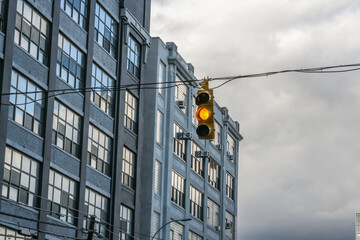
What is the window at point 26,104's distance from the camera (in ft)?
135

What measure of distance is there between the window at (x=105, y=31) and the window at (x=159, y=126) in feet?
24.5

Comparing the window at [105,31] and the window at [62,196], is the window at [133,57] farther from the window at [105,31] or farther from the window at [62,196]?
the window at [62,196]

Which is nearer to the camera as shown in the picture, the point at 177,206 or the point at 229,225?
the point at 177,206

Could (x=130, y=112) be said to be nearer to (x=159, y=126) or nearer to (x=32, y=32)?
(x=159, y=126)

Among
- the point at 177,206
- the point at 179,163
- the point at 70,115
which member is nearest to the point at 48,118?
the point at 70,115

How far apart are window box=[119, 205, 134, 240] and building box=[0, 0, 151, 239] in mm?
62

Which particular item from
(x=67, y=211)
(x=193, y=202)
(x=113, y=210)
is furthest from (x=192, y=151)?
(x=67, y=211)

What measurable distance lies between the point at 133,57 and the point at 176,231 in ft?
45.4

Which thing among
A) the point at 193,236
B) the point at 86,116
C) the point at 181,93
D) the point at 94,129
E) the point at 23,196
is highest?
the point at 181,93

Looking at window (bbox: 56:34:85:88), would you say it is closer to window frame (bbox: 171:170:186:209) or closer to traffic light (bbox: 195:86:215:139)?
window frame (bbox: 171:170:186:209)

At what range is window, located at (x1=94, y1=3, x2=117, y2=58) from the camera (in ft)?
169

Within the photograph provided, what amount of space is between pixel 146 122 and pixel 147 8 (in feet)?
26.1

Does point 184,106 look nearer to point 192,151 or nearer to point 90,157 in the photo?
point 192,151

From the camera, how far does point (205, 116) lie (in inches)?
806
